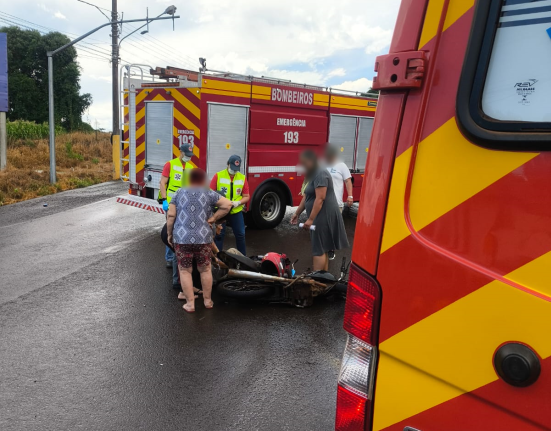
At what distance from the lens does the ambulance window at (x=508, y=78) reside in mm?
1254

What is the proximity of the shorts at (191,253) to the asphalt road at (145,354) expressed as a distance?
570 millimetres

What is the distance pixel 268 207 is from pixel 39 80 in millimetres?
42562

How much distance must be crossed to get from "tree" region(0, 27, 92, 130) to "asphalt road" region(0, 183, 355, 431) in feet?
129

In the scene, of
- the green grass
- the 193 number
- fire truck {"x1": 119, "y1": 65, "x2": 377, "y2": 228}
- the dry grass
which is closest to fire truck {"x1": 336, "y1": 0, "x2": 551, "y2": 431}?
fire truck {"x1": 119, "y1": 65, "x2": 377, "y2": 228}

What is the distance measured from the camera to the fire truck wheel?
29.9 ft

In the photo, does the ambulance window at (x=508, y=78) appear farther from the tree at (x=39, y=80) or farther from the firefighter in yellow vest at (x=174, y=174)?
the tree at (x=39, y=80)

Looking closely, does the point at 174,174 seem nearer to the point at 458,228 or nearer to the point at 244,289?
the point at 244,289

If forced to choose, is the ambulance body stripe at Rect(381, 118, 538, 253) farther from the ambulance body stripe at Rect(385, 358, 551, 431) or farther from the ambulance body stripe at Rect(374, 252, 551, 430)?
the ambulance body stripe at Rect(385, 358, 551, 431)

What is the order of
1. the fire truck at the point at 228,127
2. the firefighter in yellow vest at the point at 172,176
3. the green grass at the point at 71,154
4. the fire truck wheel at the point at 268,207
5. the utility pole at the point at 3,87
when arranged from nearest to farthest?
1. the firefighter in yellow vest at the point at 172,176
2. the fire truck at the point at 228,127
3. the fire truck wheel at the point at 268,207
4. the utility pole at the point at 3,87
5. the green grass at the point at 71,154

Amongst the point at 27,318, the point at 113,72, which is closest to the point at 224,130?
the point at 27,318

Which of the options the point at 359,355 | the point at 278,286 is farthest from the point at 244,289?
the point at 359,355

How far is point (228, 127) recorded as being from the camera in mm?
8383

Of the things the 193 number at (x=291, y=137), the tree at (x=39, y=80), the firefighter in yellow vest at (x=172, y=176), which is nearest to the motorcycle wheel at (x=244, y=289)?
the firefighter in yellow vest at (x=172, y=176)

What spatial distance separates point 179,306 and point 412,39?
4453 millimetres
